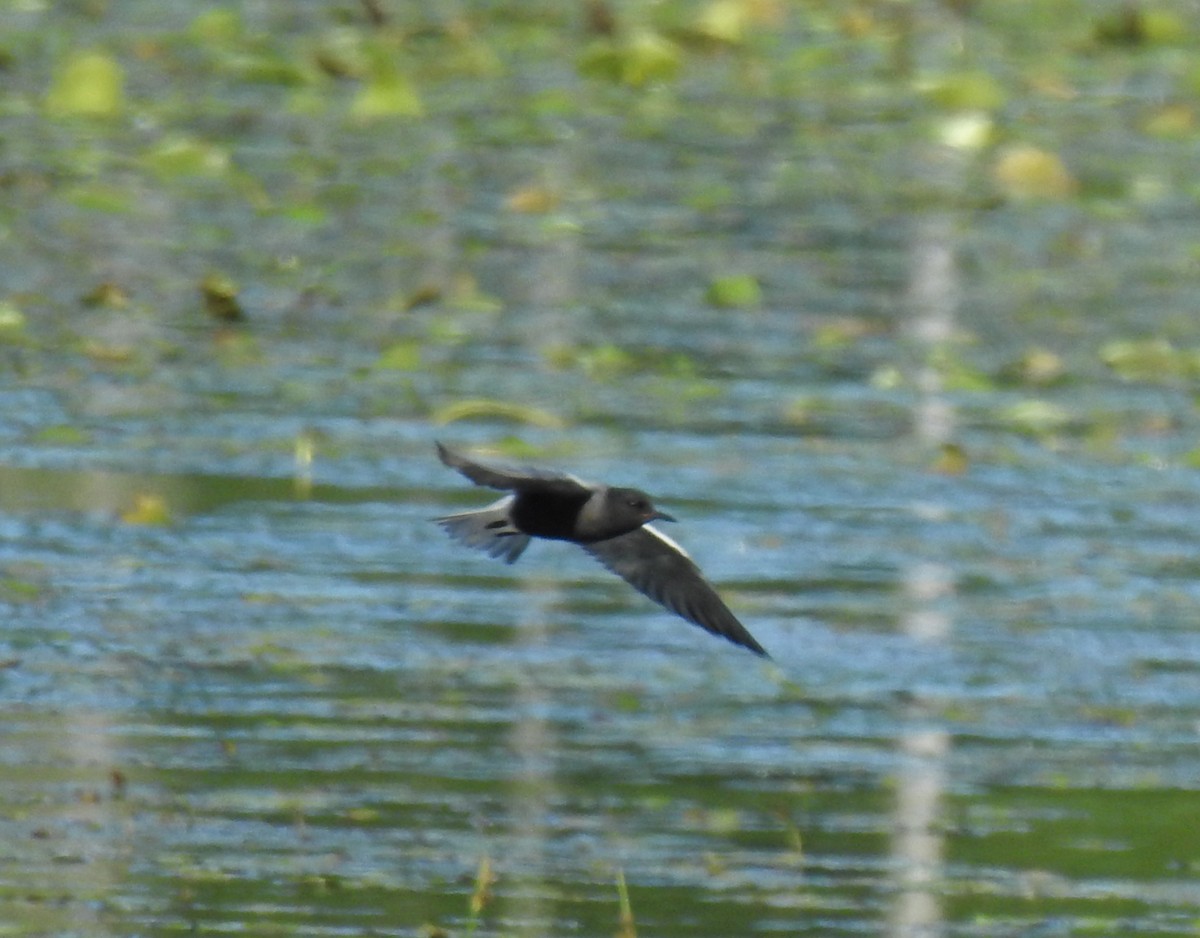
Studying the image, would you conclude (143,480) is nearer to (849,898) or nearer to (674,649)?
(674,649)

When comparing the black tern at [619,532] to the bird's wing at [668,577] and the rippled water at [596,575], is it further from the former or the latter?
the rippled water at [596,575]

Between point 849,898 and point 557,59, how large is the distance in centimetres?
1035

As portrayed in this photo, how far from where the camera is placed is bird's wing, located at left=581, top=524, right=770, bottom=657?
213 inches

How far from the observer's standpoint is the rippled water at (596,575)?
4980mm

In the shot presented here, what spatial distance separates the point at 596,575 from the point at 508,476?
6.77ft

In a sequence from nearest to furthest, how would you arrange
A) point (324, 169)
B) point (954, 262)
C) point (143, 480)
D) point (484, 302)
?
point (143, 480) < point (484, 302) < point (954, 262) < point (324, 169)

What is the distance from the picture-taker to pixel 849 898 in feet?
16.0

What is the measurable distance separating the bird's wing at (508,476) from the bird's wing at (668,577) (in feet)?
1.05

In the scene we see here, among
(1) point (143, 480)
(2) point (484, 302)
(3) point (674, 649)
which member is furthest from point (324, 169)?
(3) point (674, 649)

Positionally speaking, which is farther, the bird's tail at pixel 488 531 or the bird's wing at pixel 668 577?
the bird's tail at pixel 488 531

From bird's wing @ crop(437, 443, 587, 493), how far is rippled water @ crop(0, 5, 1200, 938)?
53 centimetres

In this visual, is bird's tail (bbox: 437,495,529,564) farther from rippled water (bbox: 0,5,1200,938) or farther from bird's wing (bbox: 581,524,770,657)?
rippled water (bbox: 0,5,1200,938)

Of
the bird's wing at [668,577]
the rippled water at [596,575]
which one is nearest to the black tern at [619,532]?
the bird's wing at [668,577]

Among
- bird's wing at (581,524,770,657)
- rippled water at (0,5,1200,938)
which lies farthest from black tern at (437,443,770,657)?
rippled water at (0,5,1200,938)
